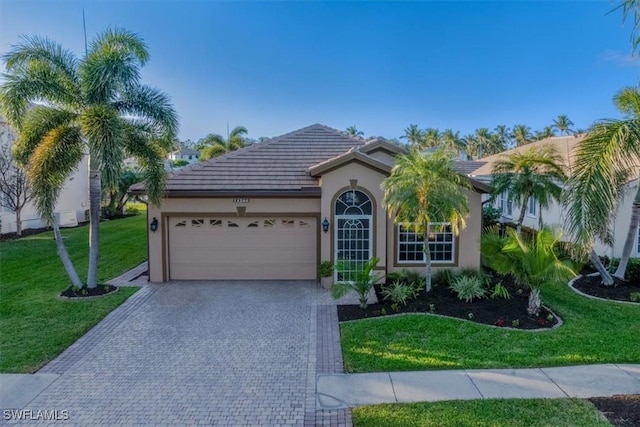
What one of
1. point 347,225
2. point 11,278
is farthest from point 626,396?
point 11,278

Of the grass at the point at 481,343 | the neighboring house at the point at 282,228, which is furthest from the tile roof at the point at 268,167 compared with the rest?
the grass at the point at 481,343

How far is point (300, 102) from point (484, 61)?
12151 mm

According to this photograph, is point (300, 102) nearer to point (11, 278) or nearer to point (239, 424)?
point (11, 278)

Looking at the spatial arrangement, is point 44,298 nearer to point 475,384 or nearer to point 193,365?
point 193,365

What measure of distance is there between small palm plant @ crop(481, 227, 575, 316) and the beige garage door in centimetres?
599

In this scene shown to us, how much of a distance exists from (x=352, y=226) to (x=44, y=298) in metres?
9.27

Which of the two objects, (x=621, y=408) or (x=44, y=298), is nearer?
(x=621, y=408)

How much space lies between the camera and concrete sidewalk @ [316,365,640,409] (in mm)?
5855

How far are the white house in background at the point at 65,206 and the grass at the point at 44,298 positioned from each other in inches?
87.1

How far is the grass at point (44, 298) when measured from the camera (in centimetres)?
762

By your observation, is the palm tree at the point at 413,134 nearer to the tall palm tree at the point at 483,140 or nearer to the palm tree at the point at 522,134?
the tall palm tree at the point at 483,140

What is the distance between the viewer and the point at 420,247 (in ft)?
42.5

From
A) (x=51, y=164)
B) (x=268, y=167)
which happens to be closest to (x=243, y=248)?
(x=268, y=167)

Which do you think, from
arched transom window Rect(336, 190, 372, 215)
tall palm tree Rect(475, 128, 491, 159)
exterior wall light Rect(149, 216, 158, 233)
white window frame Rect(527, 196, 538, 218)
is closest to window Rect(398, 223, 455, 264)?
arched transom window Rect(336, 190, 372, 215)
